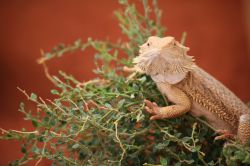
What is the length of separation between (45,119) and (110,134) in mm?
183

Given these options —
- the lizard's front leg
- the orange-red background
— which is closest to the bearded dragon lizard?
the lizard's front leg

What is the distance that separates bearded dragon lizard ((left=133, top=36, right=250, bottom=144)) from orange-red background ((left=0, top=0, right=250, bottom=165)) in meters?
1.14

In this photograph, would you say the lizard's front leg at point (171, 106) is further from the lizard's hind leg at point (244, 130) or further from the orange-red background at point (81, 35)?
the orange-red background at point (81, 35)

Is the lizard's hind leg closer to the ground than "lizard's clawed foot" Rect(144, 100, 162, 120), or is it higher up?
closer to the ground

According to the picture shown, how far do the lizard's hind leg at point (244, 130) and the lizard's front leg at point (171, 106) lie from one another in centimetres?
16

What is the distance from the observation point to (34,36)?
230 centimetres

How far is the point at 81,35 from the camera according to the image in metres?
2.35

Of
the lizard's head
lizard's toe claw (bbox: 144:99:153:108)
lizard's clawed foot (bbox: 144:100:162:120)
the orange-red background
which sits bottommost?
lizard's clawed foot (bbox: 144:100:162:120)

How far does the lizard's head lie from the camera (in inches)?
41.2

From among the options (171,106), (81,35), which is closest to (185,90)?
(171,106)

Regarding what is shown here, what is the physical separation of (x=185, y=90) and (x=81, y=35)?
130cm

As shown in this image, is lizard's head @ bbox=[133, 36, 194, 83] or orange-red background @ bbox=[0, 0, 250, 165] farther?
orange-red background @ bbox=[0, 0, 250, 165]

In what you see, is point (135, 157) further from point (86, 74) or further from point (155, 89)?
point (86, 74)

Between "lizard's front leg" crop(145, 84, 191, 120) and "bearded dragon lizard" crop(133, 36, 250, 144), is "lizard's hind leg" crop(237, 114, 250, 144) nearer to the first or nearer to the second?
"bearded dragon lizard" crop(133, 36, 250, 144)
